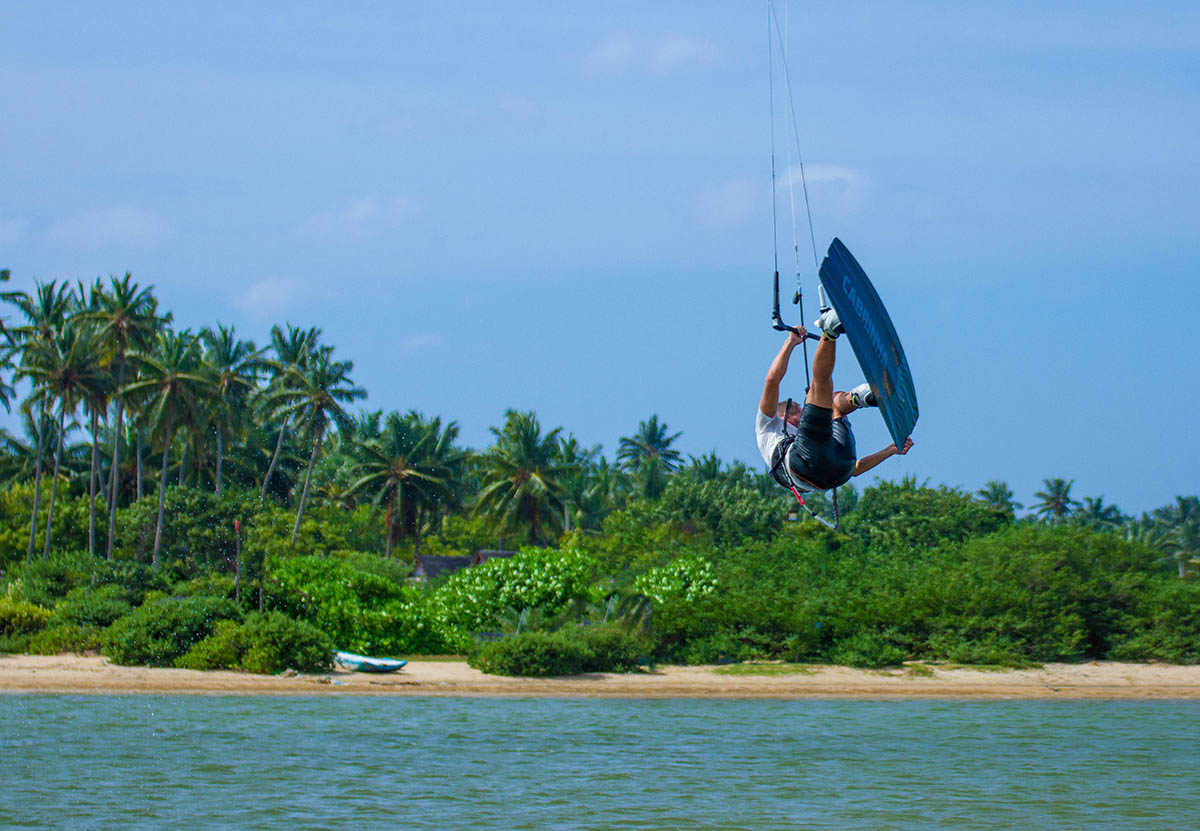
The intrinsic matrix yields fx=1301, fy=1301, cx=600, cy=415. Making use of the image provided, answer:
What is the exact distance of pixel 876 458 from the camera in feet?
31.6

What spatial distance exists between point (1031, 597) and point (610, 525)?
32.3 m

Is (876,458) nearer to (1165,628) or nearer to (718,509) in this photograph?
(1165,628)

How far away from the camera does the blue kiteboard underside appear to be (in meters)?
7.61

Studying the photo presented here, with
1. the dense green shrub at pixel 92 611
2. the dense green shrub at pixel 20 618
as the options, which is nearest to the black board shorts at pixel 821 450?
the dense green shrub at pixel 92 611

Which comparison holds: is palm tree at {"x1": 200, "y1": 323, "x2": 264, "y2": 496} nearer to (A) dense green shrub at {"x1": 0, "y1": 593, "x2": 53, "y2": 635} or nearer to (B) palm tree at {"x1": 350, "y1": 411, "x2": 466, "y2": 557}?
(B) palm tree at {"x1": 350, "y1": 411, "x2": 466, "y2": 557}

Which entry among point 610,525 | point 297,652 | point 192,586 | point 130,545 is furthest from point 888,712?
point 130,545

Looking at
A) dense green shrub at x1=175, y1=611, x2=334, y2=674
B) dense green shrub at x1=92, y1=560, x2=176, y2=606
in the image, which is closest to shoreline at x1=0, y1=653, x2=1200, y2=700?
dense green shrub at x1=175, y1=611, x2=334, y2=674

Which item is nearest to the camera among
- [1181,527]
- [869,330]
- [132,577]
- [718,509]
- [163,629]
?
[869,330]

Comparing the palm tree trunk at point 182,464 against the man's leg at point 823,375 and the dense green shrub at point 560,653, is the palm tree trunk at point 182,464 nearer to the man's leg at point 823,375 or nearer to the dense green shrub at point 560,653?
the dense green shrub at point 560,653

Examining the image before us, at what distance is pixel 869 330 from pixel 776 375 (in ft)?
2.74

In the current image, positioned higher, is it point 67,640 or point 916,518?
point 916,518

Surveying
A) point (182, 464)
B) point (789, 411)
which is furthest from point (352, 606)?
point (182, 464)

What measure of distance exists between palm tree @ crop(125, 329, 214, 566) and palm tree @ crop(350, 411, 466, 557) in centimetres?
1031

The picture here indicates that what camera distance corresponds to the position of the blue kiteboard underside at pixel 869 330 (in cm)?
761
